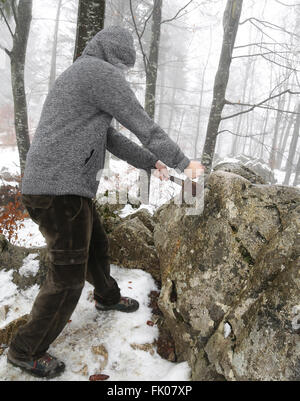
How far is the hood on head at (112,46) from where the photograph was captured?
1894mm

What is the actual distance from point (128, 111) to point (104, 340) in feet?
6.86

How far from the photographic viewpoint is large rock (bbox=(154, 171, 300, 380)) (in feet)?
5.22

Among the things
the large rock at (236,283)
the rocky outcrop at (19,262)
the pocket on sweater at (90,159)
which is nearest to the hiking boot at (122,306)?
the large rock at (236,283)

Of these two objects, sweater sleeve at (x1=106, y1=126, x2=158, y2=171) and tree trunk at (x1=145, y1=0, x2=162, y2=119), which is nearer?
sweater sleeve at (x1=106, y1=126, x2=158, y2=171)

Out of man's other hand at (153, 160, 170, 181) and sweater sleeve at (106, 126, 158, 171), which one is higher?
sweater sleeve at (106, 126, 158, 171)

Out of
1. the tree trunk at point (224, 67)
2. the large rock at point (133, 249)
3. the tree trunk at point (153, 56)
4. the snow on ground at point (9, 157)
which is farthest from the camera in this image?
the snow on ground at point (9, 157)

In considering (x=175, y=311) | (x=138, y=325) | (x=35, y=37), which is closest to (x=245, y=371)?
(x=175, y=311)

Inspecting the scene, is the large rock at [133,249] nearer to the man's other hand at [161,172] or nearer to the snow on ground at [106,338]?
the snow on ground at [106,338]

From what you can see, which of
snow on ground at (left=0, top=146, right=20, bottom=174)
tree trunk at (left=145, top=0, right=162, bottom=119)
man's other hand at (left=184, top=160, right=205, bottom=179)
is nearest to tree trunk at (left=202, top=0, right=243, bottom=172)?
tree trunk at (left=145, top=0, right=162, bottom=119)

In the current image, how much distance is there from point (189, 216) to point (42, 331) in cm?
161

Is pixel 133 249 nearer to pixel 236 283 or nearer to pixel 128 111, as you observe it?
pixel 236 283

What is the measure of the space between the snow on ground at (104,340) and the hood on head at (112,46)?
7.83ft

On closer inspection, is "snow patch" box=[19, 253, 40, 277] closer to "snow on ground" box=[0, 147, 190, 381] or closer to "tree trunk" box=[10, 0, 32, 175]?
"snow on ground" box=[0, 147, 190, 381]
